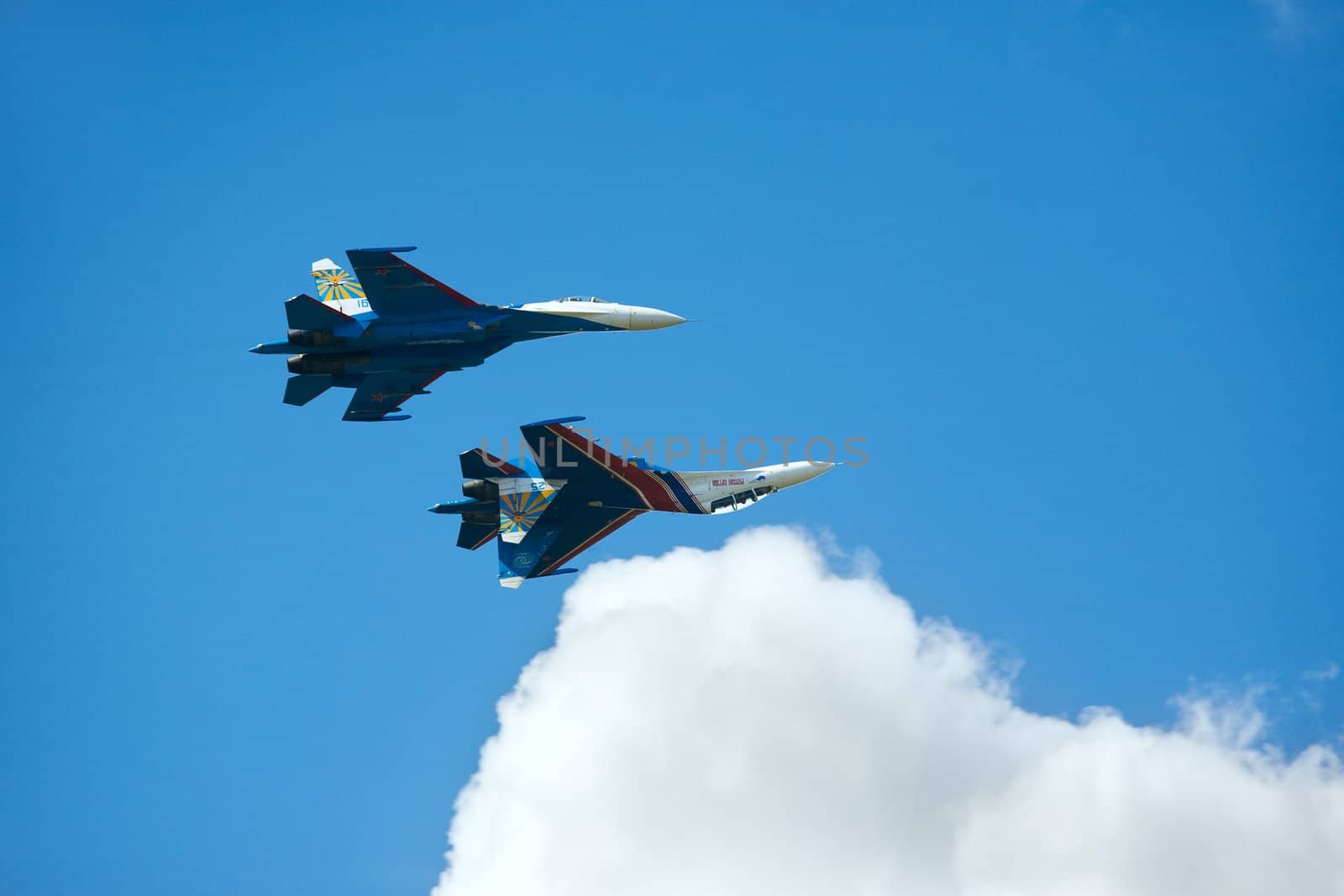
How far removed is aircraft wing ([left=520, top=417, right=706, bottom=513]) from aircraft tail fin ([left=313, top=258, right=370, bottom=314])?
51.8 ft

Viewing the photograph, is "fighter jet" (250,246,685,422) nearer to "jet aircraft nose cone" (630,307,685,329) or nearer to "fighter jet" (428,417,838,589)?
"jet aircraft nose cone" (630,307,685,329)

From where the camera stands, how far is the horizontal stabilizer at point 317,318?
6362cm

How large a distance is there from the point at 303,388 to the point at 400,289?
6.52 metres

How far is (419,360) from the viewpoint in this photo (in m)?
66.9

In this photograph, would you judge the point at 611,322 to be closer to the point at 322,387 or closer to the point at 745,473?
the point at 745,473

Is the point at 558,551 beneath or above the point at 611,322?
beneath

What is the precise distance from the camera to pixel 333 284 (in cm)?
7488

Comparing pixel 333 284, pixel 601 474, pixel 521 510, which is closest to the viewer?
pixel 601 474

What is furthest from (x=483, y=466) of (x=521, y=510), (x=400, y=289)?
(x=400, y=289)

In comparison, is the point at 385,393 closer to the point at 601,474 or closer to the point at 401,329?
the point at 401,329

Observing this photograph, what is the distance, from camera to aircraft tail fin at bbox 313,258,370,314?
2933 inches

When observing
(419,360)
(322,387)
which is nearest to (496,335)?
(419,360)

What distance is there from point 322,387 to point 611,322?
12818mm

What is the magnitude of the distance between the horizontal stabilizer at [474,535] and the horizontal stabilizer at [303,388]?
28.1 ft
